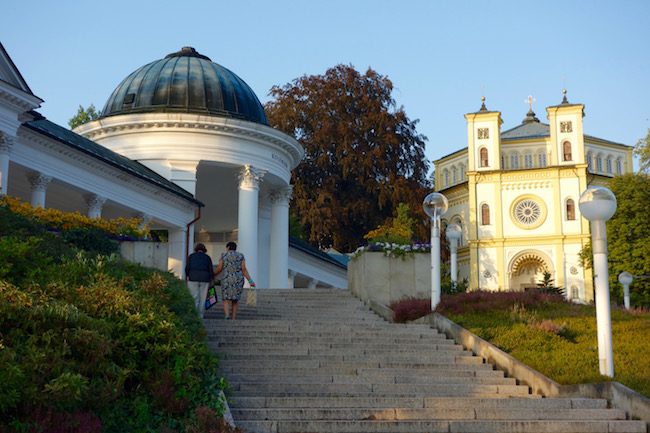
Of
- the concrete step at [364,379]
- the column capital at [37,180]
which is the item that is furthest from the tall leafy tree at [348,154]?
the concrete step at [364,379]

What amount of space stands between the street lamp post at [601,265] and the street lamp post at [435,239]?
5.57 m

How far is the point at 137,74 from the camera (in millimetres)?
37969

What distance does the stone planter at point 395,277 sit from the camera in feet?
74.0

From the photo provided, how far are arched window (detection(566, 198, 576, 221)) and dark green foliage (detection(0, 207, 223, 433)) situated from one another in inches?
2961

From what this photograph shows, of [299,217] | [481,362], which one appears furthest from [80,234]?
[299,217]

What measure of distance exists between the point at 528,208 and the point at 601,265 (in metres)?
74.4

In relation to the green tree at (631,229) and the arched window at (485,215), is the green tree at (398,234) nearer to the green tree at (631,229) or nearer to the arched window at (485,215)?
the green tree at (631,229)

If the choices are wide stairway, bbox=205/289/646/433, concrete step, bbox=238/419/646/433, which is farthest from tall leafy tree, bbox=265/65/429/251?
concrete step, bbox=238/419/646/433

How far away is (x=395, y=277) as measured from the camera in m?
22.7

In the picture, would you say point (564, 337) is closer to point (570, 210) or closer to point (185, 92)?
point (185, 92)

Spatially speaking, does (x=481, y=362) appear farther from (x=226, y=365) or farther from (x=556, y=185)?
(x=556, y=185)

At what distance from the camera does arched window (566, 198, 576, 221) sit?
84062 mm

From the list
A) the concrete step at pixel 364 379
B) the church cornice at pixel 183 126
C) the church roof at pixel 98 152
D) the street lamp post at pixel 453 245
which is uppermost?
the church cornice at pixel 183 126

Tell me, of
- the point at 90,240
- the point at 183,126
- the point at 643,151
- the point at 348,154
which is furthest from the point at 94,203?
the point at 643,151
